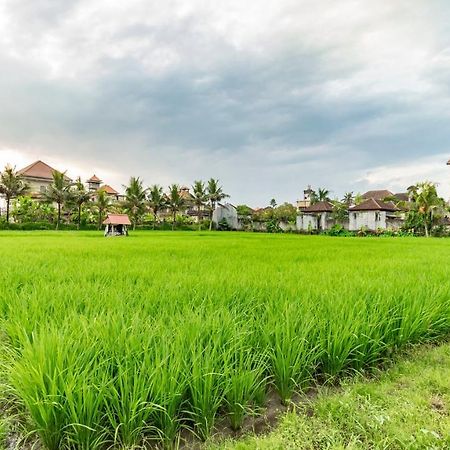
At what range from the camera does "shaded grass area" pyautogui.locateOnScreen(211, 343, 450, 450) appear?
165 cm

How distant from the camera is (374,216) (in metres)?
36.4

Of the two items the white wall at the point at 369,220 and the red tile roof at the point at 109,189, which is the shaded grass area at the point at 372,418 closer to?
the white wall at the point at 369,220

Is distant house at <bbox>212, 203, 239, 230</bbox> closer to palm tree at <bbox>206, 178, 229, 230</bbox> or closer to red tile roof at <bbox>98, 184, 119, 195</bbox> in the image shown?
palm tree at <bbox>206, 178, 229, 230</bbox>

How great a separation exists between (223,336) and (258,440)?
2.27 ft

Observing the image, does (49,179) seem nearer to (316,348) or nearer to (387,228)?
(387,228)

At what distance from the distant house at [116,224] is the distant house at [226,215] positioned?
2064 cm

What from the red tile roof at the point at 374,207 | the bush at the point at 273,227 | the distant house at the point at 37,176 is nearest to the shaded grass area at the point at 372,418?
the red tile roof at the point at 374,207

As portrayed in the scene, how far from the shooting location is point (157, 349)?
1931 mm

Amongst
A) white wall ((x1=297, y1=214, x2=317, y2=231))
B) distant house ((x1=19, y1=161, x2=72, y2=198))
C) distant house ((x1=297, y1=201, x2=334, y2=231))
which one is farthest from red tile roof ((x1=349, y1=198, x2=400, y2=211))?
distant house ((x1=19, y1=161, x2=72, y2=198))

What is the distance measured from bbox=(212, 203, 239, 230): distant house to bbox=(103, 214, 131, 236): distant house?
20.6 meters

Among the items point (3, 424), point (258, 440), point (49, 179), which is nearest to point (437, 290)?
point (258, 440)

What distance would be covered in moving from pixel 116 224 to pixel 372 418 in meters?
23.6

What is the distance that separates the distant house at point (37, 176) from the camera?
4378 cm

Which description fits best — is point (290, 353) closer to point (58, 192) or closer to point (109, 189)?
point (58, 192)
